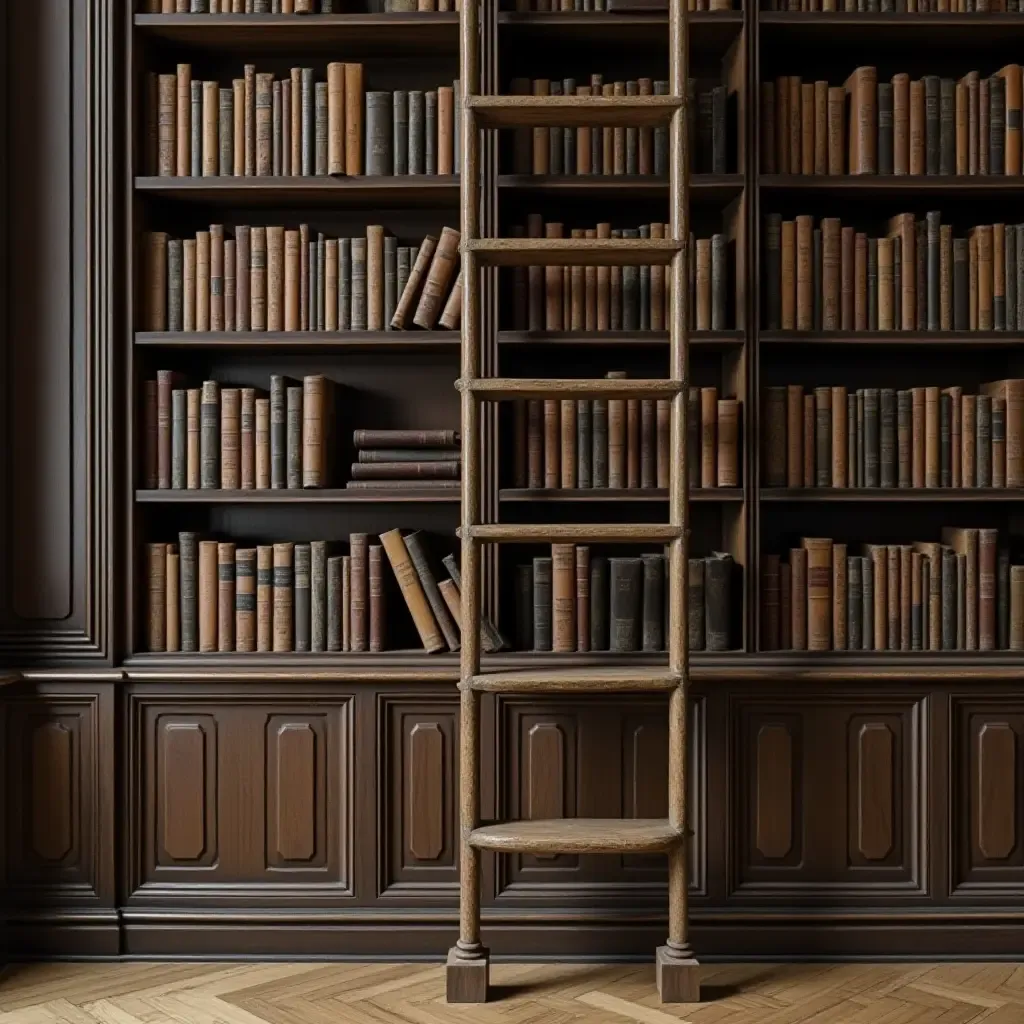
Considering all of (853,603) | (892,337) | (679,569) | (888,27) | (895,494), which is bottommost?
(853,603)

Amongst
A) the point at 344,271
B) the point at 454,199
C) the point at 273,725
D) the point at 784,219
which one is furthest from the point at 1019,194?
the point at 273,725

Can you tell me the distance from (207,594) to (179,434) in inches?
16.3

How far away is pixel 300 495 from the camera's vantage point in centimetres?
296

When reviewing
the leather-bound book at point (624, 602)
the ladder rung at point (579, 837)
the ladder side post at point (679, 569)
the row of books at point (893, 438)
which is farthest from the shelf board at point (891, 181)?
the ladder rung at point (579, 837)

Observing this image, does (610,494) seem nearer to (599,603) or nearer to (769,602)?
(599,603)

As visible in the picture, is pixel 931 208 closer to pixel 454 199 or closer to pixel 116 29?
pixel 454 199

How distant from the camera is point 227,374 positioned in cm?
322

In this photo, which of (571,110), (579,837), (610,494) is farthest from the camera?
Answer: (610,494)

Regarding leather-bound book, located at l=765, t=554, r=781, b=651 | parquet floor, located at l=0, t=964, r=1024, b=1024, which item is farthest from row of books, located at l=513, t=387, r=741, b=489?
parquet floor, located at l=0, t=964, r=1024, b=1024

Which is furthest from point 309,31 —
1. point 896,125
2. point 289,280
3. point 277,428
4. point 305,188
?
point 896,125

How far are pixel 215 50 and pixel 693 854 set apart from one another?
2472 millimetres

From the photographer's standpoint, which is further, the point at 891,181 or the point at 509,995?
the point at 891,181

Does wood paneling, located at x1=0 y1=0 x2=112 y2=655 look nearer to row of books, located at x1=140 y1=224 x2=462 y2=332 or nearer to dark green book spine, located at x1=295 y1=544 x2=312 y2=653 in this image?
row of books, located at x1=140 y1=224 x2=462 y2=332

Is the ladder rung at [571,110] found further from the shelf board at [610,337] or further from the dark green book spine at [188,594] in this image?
the dark green book spine at [188,594]
